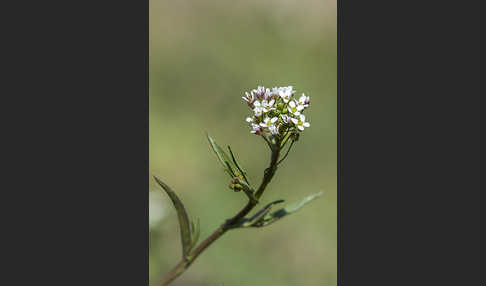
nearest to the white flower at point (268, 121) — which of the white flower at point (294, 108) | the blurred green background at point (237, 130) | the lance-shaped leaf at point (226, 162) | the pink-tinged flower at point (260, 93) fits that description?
the white flower at point (294, 108)

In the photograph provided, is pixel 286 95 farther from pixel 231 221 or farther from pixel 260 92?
pixel 231 221

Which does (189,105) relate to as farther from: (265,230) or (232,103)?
(265,230)

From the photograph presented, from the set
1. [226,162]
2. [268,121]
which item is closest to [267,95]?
[268,121]

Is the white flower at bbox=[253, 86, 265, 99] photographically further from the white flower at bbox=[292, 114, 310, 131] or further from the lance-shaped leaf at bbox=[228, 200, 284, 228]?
A: the lance-shaped leaf at bbox=[228, 200, 284, 228]

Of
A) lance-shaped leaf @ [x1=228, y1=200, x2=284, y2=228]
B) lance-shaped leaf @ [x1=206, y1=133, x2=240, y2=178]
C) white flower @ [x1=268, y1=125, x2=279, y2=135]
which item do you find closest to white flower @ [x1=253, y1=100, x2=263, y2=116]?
white flower @ [x1=268, y1=125, x2=279, y2=135]
